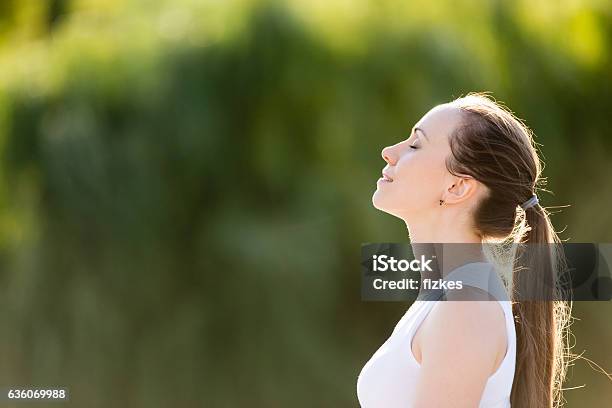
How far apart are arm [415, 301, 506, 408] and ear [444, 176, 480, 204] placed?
12 cm

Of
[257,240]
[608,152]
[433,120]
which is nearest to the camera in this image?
[433,120]

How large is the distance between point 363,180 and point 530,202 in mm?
1161

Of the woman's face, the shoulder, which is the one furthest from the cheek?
the shoulder

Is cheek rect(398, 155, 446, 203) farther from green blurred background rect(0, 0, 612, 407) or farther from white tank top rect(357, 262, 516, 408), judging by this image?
green blurred background rect(0, 0, 612, 407)

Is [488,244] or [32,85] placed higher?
[32,85]

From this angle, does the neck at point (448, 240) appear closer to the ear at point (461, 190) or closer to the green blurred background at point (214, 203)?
the ear at point (461, 190)

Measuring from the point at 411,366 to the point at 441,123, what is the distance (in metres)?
0.22

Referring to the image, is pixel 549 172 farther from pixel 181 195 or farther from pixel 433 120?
pixel 433 120

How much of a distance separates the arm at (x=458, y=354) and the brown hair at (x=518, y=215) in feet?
0.38

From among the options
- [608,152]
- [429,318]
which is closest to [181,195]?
[608,152]

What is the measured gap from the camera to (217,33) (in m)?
1.97

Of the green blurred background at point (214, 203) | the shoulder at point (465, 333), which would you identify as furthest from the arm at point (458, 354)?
the green blurred background at point (214, 203)

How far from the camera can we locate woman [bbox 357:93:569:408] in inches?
25.5

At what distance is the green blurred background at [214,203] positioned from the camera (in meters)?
1.89
